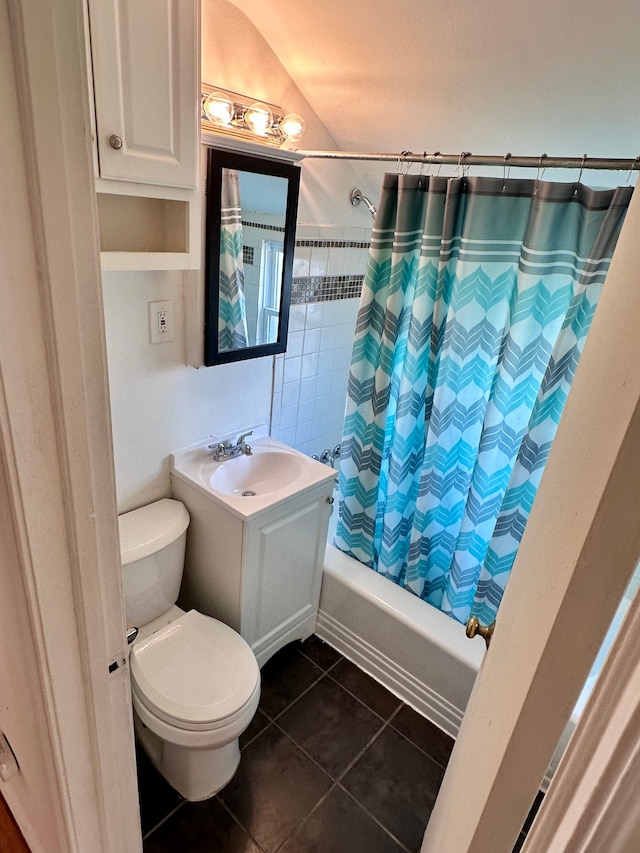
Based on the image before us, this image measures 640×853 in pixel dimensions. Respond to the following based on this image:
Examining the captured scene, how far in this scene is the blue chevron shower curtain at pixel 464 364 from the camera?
5.00 feet

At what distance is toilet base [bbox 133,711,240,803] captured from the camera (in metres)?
1.51

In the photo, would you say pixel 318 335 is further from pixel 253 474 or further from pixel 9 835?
pixel 9 835

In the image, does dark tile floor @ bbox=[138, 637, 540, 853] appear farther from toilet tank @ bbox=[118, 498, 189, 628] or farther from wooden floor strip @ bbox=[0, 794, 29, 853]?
toilet tank @ bbox=[118, 498, 189, 628]

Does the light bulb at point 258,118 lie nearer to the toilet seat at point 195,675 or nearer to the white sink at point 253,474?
the white sink at point 253,474

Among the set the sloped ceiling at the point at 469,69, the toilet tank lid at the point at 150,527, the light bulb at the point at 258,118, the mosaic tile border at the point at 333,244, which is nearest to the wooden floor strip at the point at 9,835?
the toilet tank lid at the point at 150,527

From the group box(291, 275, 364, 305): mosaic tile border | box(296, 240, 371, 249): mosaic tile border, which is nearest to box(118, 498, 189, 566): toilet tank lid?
box(291, 275, 364, 305): mosaic tile border

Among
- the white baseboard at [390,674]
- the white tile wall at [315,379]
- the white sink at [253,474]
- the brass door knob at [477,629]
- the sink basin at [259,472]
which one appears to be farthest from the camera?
the white tile wall at [315,379]

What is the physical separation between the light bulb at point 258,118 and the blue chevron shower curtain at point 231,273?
Result: 0.54 ft

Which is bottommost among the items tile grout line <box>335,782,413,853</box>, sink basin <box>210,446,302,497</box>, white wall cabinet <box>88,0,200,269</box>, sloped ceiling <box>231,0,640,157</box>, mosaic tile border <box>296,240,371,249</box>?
tile grout line <box>335,782,413,853</box>

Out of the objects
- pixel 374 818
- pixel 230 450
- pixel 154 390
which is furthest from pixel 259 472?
pixel 374 818

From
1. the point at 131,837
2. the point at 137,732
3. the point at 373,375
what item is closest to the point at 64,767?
the point at 131,837

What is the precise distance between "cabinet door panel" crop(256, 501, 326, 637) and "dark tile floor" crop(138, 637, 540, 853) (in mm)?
258

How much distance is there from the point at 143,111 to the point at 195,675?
1529mm

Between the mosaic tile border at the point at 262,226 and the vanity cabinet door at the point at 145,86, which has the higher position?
the vanity cabinet door at the point at 145,86
